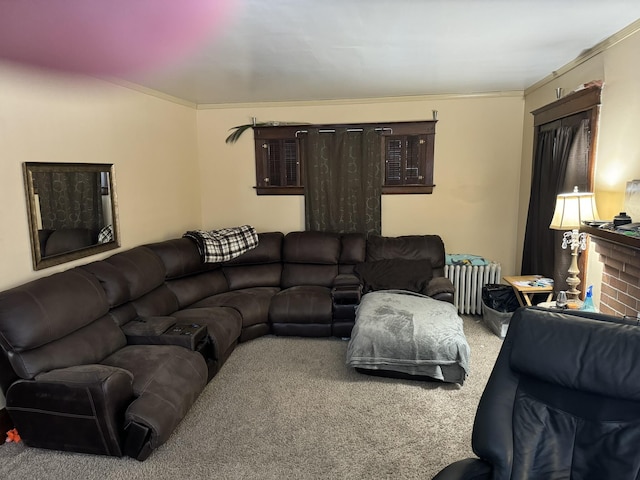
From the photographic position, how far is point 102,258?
3434 millimetres

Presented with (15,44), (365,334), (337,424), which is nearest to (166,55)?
(15,44)

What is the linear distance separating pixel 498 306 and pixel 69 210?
3817 millimetres

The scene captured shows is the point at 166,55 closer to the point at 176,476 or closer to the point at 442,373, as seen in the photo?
the point at 176,476

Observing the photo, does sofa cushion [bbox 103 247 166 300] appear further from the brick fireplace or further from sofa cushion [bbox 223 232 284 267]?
the brick fireplace

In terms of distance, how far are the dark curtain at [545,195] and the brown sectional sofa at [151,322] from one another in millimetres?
871

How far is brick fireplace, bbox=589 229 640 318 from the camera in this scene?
242 centimetres

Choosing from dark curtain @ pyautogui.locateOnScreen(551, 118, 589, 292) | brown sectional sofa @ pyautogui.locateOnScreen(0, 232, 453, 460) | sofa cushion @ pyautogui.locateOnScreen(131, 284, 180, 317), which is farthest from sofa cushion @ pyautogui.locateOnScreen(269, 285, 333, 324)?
dark curtain @ pyautogui.locateOnScreen(551, 118, 589, 292)

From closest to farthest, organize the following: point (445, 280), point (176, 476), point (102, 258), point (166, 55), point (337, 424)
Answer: point (176, 476) < point (337, 424) < point (166, 55) < point (102, 258) < point (445, 280)

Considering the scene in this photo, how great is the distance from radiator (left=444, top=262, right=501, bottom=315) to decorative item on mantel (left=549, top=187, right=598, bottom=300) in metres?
1.31

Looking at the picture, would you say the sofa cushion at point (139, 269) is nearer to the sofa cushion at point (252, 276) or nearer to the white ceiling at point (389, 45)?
the sofa cushion at point (252, 276)

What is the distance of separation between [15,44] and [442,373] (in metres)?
3.47

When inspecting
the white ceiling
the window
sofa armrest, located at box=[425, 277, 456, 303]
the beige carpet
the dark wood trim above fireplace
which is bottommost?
the beige carpet

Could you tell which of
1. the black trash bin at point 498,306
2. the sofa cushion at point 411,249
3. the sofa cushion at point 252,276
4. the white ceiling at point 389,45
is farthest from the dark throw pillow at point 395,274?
the white ceiling at point 389,45

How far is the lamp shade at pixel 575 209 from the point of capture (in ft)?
9.31
